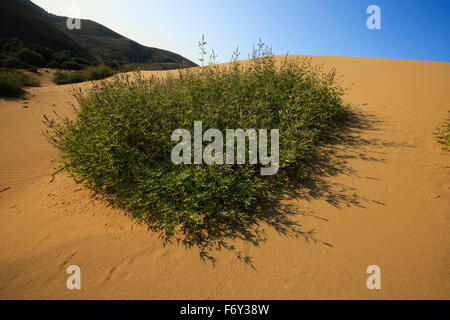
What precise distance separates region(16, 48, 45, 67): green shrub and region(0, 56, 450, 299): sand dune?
603 inches

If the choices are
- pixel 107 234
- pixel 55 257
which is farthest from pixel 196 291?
pixel 55 257

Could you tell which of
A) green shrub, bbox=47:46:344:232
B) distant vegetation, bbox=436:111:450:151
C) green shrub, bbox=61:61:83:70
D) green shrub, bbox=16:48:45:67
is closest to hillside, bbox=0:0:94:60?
green shrub, bbox=16:48:45:67

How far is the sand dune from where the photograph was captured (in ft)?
6.29

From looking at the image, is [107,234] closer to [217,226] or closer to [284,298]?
[217,226]

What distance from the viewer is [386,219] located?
2.63 meters

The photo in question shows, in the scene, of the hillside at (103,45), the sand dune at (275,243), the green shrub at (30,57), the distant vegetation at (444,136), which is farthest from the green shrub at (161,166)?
the hillside at (103,45)

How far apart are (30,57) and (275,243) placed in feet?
67.6

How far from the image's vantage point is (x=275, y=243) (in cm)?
235

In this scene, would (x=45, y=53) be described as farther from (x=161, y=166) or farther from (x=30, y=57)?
(x=161, y=166)

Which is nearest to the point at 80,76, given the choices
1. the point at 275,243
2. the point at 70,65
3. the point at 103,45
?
the point at 70,65

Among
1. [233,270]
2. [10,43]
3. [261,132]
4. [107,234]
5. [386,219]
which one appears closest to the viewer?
[233,270]

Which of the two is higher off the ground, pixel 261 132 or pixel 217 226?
pixel 261 132

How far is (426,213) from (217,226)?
284 cm

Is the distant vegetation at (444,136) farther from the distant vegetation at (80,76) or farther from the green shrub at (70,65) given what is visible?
the green shrub at (70,65)
